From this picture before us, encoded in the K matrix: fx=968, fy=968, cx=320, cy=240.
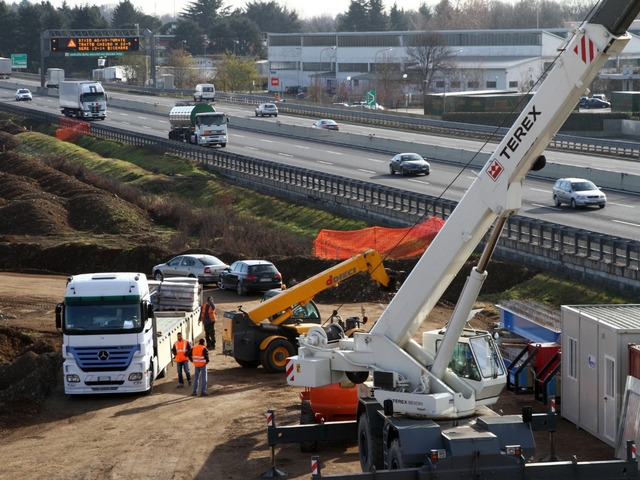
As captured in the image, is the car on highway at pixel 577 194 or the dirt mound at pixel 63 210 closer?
the car on highway at pixel 577 194

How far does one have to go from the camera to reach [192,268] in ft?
126

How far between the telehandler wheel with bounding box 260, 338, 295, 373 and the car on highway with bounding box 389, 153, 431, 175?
34.3 m

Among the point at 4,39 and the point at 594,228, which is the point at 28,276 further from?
the point at 4,39

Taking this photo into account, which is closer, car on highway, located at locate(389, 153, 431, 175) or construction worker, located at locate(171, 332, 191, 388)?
construction worker, located at locate(171, 332, 191, 388)

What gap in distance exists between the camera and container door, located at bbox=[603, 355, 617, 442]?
17.3 metres

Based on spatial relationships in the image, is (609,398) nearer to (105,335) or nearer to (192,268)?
(105,335)

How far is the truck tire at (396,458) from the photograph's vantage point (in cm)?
1381

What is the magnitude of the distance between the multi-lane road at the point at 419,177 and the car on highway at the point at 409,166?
57cm

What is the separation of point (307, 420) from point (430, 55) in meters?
119

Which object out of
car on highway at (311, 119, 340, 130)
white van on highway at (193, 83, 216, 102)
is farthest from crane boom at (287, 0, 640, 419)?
white van on highway at (193, 83, 216, 102)

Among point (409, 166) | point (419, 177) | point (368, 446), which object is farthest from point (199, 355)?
point (409, 166)

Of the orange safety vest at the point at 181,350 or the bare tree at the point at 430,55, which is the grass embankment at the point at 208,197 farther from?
the bare tree at the point at 430,55

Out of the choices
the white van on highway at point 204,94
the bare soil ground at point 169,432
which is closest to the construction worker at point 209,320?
the bare soil ground at point 169,432

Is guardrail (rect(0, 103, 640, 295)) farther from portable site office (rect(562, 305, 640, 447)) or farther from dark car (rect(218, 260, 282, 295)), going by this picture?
dark car (rect(218, 260, 282, 295))
